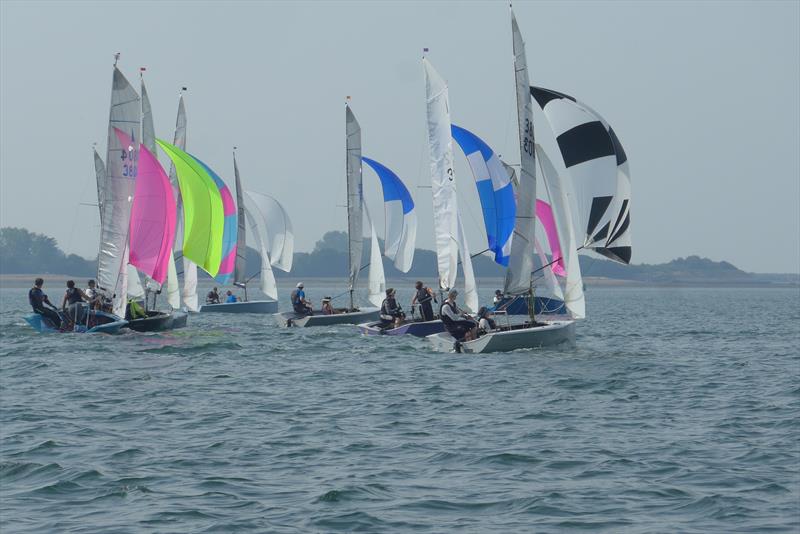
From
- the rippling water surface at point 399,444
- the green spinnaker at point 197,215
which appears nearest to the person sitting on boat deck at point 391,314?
the rippling water surface at point 399,444

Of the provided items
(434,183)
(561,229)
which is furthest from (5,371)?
(434,183)

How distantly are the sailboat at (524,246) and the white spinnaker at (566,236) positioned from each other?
543 millimetres

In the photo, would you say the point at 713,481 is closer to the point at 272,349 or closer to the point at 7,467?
the point at 7,467

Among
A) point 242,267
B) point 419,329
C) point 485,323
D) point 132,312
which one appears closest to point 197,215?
point 132,312

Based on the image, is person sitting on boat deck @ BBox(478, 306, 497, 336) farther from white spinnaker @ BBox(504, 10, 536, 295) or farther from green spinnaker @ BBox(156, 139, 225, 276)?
green spinnaker @ BBox(156, 139, 225, 276)

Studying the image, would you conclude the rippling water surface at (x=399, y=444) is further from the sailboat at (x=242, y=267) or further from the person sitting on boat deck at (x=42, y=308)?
the sailboat at (x=242, y=267)

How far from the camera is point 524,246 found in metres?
26.2

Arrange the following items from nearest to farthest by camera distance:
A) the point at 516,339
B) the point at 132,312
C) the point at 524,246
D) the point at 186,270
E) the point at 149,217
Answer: the point at 516,339 → the point at 524,246 → the point at 149,217 → the point at 132,312 → the point at 186,270

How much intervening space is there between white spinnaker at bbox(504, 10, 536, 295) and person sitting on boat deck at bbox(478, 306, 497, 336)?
3.13ft

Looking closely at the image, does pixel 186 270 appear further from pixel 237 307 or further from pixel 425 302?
pixel 425 302

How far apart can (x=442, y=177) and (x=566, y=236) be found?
23.5 feet

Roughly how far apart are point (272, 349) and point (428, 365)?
611 cm

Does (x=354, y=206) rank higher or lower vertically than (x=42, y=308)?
higher

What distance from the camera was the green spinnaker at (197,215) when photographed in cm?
3716
